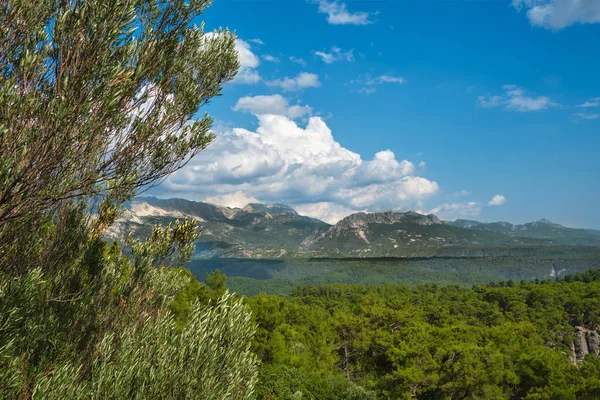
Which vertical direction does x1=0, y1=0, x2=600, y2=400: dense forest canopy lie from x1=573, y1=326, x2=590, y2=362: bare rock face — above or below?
above

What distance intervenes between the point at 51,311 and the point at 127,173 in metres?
3.69

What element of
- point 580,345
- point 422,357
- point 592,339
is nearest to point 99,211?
point 422,357

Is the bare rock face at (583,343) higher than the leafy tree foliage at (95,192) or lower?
lower

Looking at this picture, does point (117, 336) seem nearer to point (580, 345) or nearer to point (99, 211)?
point (99, 211)

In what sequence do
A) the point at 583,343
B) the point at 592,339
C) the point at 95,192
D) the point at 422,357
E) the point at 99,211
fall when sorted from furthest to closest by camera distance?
the point at 592,339 → the point at 583,343 → the point at 422,357 → the point at 99,211 → the point at 95,192

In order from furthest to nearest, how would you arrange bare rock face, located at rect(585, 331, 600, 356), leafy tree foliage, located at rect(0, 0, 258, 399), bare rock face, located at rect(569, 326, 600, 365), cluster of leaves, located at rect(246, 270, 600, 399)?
bare rock face, located at rect(585, 331, 600, 356) → bare rock face, located at rect(569, 326, 600, 365) → cluster of leaves, located at rect(246, 270, 600, 399) → leafy tree foliage, located at rect(0, 0, 258, 399)

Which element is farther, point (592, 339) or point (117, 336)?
point (592, 339)

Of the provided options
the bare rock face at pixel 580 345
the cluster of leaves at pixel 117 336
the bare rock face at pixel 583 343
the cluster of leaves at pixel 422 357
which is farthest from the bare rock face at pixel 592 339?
the cluster of leaves at pixel 117 336

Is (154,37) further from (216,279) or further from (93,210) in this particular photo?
(216,279)

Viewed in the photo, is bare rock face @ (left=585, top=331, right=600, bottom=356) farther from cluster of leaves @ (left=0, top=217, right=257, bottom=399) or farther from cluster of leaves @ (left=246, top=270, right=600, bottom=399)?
cluster of leaves @ (left=0, top=217, right=257, bottom=399)

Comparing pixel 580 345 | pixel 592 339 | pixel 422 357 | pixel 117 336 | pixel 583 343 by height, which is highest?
pixel 117 336

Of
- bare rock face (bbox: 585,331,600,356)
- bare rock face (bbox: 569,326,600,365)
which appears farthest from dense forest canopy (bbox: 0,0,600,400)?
bare rock face (bbox: 585,331,600,356)

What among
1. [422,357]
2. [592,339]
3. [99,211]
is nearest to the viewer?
[99,211]

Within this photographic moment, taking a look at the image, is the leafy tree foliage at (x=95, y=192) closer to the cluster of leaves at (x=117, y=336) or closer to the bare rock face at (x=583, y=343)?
the cluster of leaves at (x=117, y=336)
